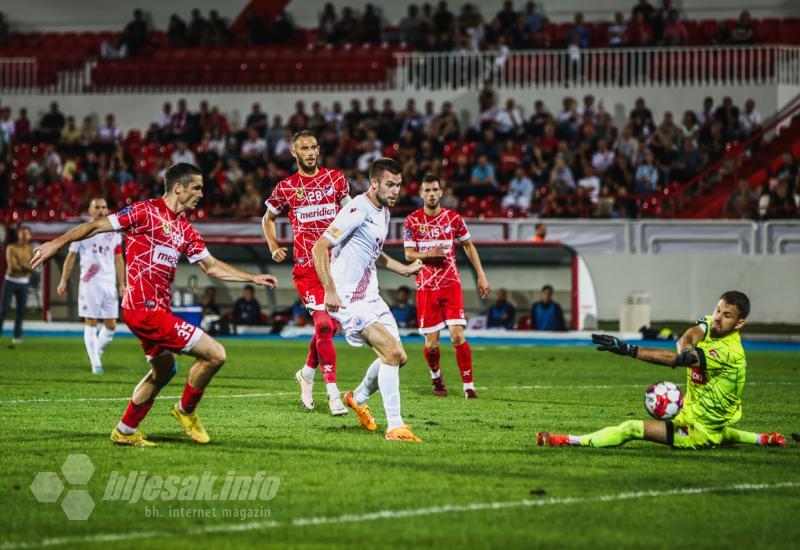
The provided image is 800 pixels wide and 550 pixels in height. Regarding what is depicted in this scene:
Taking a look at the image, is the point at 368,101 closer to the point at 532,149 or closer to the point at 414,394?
the point at 532,149

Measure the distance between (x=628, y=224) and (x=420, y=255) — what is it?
15.7 metres

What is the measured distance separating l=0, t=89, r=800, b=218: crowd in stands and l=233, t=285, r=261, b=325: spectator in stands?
12.0ft

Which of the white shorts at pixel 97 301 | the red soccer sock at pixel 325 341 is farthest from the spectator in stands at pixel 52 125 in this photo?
the red soccer sock at pixel 325 341

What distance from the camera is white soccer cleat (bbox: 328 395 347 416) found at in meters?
12.0

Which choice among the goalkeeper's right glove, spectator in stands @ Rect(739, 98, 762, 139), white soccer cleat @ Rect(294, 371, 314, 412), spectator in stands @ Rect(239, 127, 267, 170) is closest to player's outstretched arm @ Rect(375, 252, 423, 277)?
white soccer cleat @ Rect(294, 371, 314, 412)

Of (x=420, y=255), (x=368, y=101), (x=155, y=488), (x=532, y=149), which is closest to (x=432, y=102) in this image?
(x=368, y=101)

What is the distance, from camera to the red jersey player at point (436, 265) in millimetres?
14883

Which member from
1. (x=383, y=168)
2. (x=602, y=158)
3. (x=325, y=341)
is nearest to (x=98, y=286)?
(x=325, y=341)

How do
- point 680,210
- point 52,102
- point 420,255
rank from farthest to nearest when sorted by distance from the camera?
point 52,102, point 680,210, point 420,255

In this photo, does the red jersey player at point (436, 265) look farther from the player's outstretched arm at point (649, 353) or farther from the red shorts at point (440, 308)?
the player's outstretched arm at point (649, 353)

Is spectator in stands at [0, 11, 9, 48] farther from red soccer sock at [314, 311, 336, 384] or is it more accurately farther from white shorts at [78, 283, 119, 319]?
red soccer sock at [314, 311, 336, 384]

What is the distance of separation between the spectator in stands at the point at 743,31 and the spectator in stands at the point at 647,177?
6634mm

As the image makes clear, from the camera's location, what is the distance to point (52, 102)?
130 ft

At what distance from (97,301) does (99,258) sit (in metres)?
0.72
